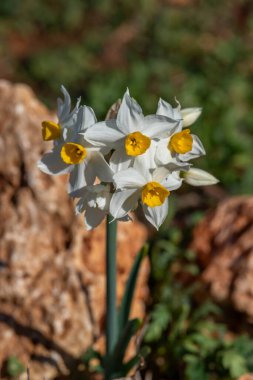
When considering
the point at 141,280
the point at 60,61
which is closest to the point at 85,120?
the point at 141,280

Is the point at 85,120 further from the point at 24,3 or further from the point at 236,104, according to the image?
the point at 24,3

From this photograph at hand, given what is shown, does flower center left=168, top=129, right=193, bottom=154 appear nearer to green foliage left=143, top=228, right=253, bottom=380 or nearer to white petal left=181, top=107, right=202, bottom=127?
white petal left=181, top=107, right=202, bottom=127

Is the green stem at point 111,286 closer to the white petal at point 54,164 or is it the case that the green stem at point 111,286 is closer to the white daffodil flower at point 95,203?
the white daffodil flower at point 95,203

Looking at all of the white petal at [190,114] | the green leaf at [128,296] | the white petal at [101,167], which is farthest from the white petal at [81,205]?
the green leaf at [128,296]

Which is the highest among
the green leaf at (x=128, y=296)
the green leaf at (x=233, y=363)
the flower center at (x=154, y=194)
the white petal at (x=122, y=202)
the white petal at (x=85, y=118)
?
the white petal at (x=85, y=118)

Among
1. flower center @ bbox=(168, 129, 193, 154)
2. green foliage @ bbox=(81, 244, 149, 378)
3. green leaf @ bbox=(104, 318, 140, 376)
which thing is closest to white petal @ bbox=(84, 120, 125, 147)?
flower center @ bbox=(168, 129, 193, 154)

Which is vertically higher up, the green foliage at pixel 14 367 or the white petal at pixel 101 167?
the white petal at pixel 101 167

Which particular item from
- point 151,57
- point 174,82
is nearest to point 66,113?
point 174,82
